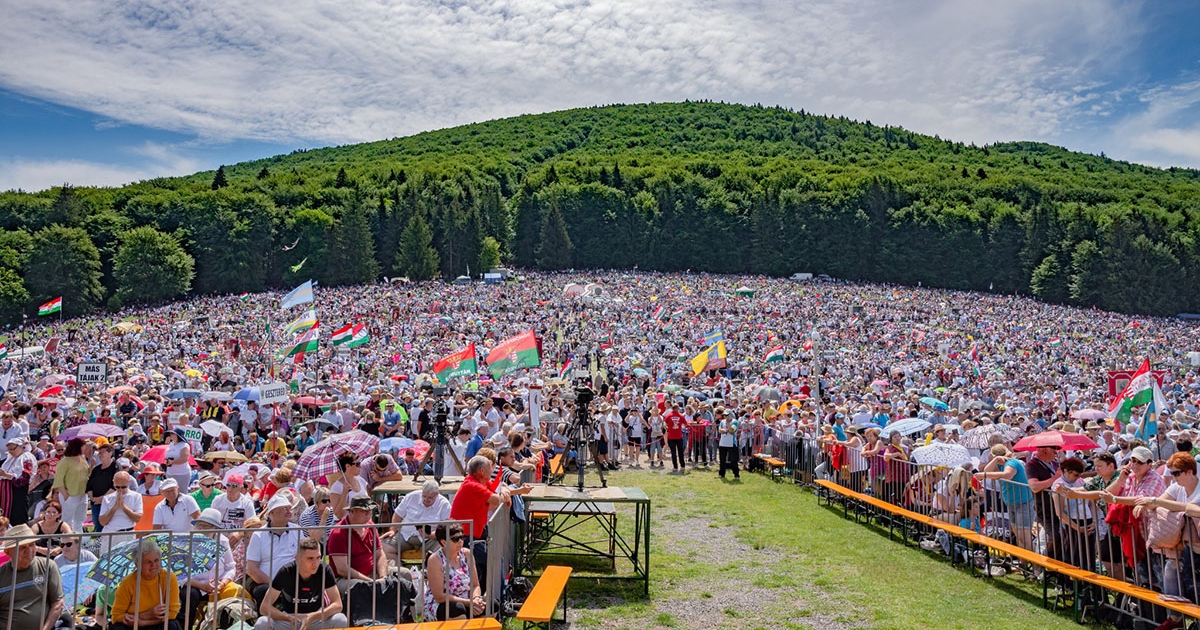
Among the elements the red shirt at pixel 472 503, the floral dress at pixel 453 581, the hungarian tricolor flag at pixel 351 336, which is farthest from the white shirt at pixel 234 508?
the hungarian tricolor flag at pixel 351 336

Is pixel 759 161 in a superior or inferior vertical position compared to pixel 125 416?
superior

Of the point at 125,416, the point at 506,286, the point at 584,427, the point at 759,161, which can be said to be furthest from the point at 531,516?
the point at 759,161

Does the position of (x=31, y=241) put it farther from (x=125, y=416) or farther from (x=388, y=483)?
(x=388, y=483)

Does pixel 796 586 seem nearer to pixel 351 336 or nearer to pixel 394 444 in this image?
pixel 394 444

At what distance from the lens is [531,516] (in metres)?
9.55

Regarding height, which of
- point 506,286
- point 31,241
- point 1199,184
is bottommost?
point 506,286

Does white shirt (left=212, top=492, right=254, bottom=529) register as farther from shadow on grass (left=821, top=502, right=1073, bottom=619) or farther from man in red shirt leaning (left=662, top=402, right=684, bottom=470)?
man in red shirt leaning (left=662, top=402, right=684, bottom=470)

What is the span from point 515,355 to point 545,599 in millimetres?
11109

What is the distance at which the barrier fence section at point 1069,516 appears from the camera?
655 centimetres

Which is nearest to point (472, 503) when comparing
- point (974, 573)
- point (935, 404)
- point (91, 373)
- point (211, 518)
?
point (211, 518)

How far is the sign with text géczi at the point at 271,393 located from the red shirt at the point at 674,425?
745cm

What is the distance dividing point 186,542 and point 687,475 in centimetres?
1167

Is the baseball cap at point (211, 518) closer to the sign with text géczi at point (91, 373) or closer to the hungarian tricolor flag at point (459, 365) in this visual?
the hungarian tricolor flag at point (459, 365)

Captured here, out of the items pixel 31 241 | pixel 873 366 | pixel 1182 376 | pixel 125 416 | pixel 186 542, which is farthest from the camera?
pixel 31 241
